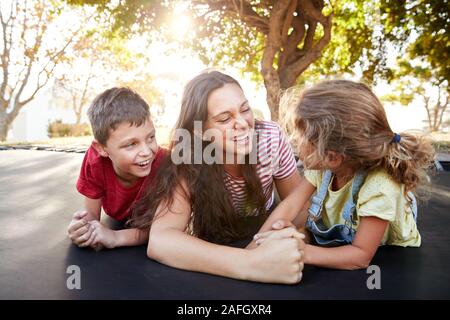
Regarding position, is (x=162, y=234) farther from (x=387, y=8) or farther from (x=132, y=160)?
(x=387, y=8)

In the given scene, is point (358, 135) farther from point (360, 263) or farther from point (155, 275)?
point (155, 275)

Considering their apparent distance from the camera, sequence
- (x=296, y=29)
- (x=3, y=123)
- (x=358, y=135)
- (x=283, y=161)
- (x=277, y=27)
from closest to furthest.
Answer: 1. (x=358, y=135)
2. (x=283, y=161)
3. (x=277, y=27)
4. (x=296, y=29)
5. (x=3, y=123)

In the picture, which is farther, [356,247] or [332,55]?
[332,55]

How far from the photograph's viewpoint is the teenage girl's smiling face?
46.4 inches

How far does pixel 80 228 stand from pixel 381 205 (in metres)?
0.80

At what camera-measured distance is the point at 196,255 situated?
991 mm

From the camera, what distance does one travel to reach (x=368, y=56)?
6.87m

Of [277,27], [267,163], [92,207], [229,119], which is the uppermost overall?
[277,27]

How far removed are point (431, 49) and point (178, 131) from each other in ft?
19.7

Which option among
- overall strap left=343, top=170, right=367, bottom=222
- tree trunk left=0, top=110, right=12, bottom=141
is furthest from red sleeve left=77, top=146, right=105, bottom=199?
tree trunk left=0, top=110, right=12, bottom=141

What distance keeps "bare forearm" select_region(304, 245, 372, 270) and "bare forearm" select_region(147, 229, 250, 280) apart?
168 mm

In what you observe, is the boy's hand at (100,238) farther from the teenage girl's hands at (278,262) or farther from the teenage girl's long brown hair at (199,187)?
the teenage girl's hands at (278,262)

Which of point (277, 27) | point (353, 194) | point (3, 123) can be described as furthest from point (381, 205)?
point (3, 123)
